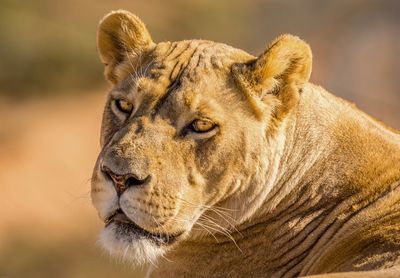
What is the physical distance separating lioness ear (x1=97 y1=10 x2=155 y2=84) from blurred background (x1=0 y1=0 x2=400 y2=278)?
9.63m

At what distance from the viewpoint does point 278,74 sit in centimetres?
760

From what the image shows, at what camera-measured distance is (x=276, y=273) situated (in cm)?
761

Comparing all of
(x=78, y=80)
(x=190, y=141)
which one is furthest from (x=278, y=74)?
(x=78, y=80)

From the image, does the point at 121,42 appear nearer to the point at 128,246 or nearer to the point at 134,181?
the point at 134,181

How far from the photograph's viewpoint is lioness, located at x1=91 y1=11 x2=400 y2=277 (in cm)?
721

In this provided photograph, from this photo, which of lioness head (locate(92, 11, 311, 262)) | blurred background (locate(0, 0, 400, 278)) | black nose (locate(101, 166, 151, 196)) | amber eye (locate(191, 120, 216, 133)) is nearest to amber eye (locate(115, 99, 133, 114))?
lioness head (locate(92, 11, 311, 262))

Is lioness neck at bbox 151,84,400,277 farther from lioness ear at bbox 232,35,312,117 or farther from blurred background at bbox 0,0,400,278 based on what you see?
blurred background at bbox 0,0,400,278

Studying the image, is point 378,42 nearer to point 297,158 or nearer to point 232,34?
point 232,34

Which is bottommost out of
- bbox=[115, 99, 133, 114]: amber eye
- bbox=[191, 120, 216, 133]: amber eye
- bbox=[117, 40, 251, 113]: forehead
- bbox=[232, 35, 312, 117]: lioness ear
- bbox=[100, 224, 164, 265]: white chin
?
bbox=[100, 224, 164, 265]: white chin

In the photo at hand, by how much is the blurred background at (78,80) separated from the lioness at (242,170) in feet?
33.7

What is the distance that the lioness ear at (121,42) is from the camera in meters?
8.11

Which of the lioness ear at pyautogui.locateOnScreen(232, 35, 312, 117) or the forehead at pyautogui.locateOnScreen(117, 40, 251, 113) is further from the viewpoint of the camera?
the lioness ear at pyautogui.locateOnScreen(232, 35, 312, 117)

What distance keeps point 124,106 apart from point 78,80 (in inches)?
750

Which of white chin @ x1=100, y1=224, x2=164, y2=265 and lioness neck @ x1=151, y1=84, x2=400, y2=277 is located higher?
lioness neck @ x1=151, y1=84, x2=400, y2=277
